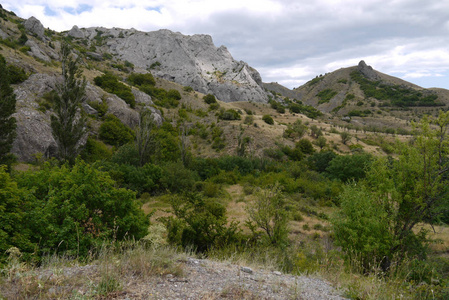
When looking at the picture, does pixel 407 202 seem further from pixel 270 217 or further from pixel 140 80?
pixel 140 80

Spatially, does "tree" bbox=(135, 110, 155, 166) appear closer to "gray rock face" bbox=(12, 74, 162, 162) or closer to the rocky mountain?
"gray rock face" bbox=(12, 74, 162, 162)

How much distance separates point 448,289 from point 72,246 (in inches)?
278

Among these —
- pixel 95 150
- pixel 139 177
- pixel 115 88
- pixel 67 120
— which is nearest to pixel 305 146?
pixel 139 177

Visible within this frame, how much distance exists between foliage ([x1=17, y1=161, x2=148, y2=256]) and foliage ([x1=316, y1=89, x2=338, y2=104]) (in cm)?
10152

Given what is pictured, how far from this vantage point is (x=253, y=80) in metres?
74.2

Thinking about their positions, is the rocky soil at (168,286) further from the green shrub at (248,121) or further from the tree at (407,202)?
the green shrub at (248,121)

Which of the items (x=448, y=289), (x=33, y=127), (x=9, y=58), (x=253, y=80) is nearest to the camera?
(x=448, y=289)

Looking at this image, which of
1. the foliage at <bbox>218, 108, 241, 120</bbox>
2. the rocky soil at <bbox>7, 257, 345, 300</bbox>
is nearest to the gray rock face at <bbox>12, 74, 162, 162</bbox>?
the foliage at <bbox>218, 108, 241, 120</bbox>

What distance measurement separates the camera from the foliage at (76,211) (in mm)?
4887

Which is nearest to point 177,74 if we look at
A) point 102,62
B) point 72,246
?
point 102,62

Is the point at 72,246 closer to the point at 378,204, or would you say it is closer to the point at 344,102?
the point at 378,204

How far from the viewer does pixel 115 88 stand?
119 feet

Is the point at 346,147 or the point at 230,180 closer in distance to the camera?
the point at 230,180

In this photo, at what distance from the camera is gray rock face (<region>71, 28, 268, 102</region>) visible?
65750 mm
